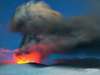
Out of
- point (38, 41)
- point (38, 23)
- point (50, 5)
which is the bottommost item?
point (38, 41)

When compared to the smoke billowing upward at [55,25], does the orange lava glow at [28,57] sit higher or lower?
lower

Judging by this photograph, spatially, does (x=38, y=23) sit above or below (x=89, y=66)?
above

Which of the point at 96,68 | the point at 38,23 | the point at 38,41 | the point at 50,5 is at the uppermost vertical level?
the point at 50,5

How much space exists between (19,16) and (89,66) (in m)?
0.77

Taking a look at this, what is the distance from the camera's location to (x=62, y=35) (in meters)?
2.45

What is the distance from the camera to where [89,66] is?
2.38m

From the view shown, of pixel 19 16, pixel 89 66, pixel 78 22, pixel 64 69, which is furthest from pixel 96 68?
pixel 19 16

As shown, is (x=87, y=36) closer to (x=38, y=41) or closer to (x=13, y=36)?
(x=38, y=41)

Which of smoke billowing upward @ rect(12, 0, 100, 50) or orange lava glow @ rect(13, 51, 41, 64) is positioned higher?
smoke billowing upward @ rect(12, 0, 100, 50)

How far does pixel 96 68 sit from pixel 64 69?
28 centimetres

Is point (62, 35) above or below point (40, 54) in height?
above

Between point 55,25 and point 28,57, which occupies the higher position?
point 55,25

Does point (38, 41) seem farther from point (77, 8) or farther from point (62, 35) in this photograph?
point (77, 8)

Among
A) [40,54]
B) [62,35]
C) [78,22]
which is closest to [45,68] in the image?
[40,54]
